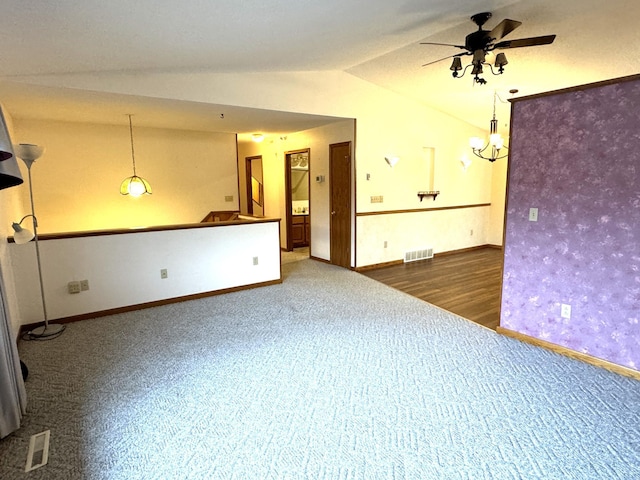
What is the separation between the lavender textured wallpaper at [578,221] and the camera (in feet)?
8.60

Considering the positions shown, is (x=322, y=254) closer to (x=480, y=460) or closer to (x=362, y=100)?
(x=362, y=100)

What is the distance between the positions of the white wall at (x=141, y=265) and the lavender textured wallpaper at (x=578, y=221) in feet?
10.2

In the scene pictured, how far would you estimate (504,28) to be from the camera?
2756mm

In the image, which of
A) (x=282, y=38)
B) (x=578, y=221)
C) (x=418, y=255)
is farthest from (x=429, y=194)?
(x=282, y=38)

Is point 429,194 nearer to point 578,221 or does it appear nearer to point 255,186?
point 578,221

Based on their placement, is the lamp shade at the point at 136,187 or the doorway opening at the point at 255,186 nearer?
the lamp shade at the point at 136,187

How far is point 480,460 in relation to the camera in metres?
1.86

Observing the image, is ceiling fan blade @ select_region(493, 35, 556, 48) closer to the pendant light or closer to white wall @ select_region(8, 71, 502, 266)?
white wall @ select_region(8, 71, 502, 266)

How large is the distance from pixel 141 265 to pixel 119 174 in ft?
7.11

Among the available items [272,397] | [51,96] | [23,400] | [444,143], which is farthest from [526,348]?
[51,96]

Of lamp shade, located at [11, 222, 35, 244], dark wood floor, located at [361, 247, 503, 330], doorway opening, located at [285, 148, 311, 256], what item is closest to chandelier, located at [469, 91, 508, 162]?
dark wood floor, located at [361, 247, 503, 330]

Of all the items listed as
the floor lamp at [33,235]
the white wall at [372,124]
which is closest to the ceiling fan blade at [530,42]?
the white wall at [372,124]

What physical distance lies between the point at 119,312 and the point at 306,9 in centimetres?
363

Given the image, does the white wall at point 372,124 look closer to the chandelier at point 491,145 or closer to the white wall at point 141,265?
the chandelier at point 491,145
